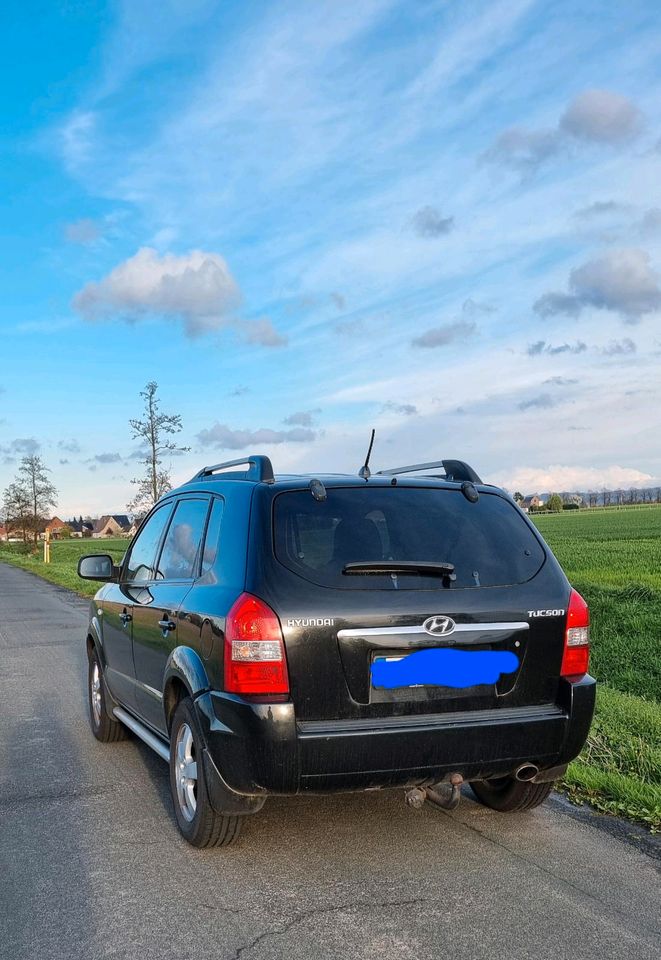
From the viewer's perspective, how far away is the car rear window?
3994 mm

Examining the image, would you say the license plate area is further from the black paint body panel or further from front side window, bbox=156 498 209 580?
front side window, bbox=156 498 209 580

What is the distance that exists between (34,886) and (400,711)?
168cm

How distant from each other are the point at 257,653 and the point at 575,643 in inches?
58.9

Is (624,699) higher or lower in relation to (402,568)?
lower

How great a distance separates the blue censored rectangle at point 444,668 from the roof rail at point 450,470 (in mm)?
1011

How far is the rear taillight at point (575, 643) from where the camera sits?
4.20 metres

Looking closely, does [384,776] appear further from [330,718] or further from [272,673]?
[272,673]

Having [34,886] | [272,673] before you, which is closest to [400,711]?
[272,673]

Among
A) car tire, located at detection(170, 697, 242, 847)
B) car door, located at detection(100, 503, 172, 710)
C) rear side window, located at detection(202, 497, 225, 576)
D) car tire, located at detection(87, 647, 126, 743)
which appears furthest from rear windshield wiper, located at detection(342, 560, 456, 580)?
car tire, located at detection(87, 647, 126, 743)

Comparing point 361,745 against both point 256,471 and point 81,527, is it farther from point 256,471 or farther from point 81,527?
point 81,527

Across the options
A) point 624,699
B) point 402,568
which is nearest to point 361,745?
point 402,568

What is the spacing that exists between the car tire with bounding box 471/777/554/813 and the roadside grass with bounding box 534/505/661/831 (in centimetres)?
43

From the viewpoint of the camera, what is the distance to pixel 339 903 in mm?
3584

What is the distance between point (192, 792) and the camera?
435cm
